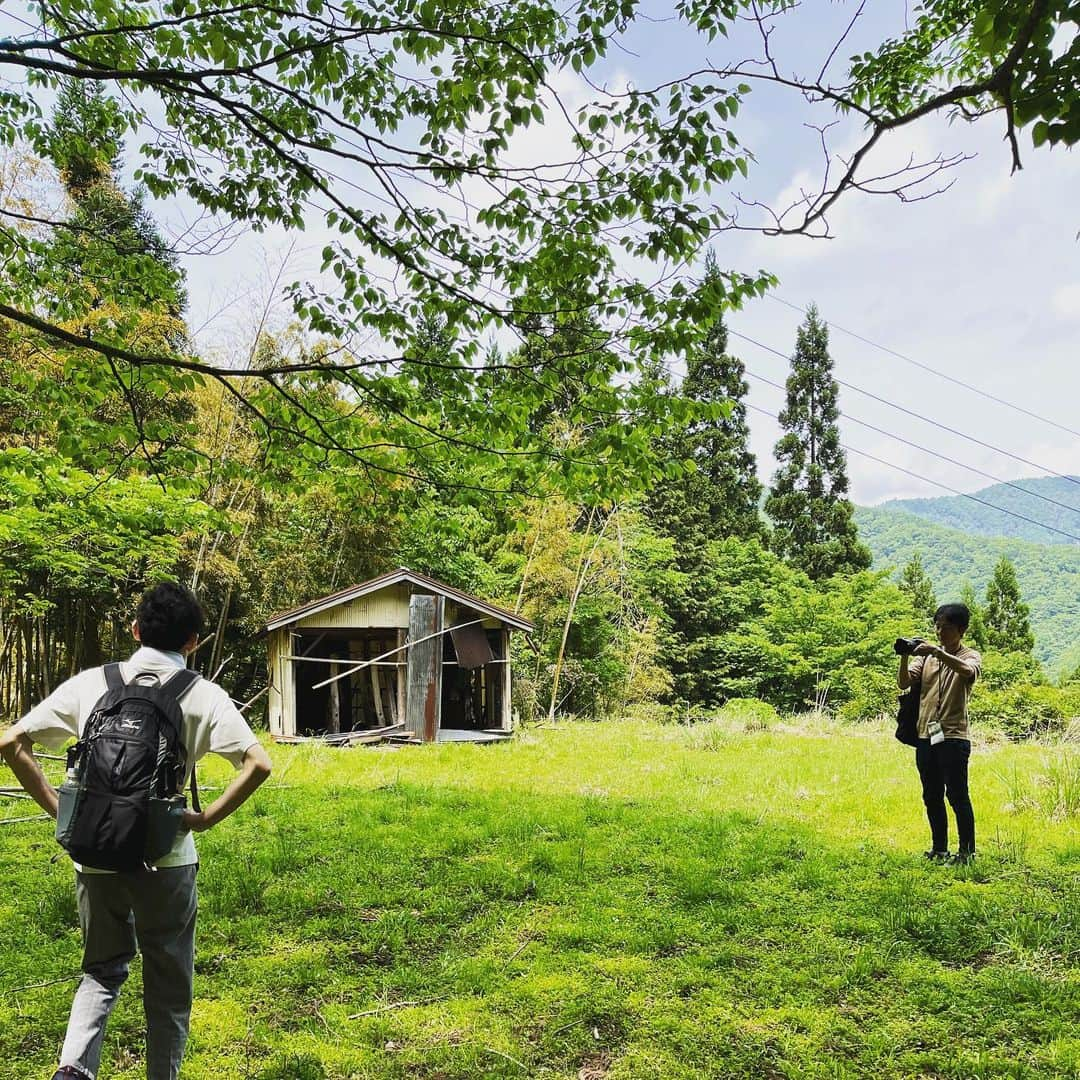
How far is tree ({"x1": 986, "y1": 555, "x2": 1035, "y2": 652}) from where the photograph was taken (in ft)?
99.4

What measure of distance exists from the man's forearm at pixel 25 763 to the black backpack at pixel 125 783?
128 mm

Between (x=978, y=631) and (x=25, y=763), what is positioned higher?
(x=978, y=631)

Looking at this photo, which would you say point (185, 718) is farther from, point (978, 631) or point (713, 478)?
point (978, 631)

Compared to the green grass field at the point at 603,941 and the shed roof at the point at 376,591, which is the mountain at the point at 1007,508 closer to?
the shed roof at the point at 376,591

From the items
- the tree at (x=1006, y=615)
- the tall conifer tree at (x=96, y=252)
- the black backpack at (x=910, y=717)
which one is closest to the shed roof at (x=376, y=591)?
the tall conifer tree at (x=96, y=252)

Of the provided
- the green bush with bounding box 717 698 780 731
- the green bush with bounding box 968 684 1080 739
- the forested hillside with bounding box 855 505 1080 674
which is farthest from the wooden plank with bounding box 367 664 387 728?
the forested hillside with bounding box 855 505 1080 674

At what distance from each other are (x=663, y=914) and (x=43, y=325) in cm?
505

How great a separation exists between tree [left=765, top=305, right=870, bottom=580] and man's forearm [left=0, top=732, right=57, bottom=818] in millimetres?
31270

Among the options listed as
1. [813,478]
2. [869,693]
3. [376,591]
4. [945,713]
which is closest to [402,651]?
[376,591]

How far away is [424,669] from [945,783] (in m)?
10.6

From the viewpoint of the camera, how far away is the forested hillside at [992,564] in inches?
2395

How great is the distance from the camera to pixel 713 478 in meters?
31.8

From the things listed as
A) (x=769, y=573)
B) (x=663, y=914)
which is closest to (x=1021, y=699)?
(x=769, y=573)

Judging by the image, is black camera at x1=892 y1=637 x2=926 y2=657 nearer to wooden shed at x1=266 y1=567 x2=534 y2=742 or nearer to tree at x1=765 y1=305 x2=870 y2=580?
wooden shed at x1=266 y1=567 x2=534 y2=742
